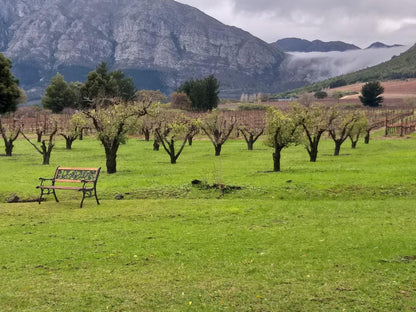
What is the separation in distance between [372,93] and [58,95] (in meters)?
100

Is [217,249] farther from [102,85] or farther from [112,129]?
[102,85]

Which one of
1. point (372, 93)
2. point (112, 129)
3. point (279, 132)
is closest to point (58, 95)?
point (112, 129)

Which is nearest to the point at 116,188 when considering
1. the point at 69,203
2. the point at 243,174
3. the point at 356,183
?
the point at 69,203

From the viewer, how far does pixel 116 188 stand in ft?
72.6

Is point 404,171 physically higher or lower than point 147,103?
lower

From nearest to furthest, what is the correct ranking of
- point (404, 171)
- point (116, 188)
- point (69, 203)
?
1. point (69, 203)
2. point (116, 188)
3. point (404, 171)

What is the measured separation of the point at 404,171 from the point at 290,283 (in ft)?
59.9

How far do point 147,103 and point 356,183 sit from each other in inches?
663

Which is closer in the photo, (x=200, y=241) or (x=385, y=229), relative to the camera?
(x=200, y=241)

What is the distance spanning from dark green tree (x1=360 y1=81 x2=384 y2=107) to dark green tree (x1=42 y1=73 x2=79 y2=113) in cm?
9409

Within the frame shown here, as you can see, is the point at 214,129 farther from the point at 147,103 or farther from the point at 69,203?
the point at 69,203

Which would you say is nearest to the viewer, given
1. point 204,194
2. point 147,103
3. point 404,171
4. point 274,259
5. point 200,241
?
point 274,259

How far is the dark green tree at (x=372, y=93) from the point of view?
5305 inches

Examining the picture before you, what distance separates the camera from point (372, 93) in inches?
5335
